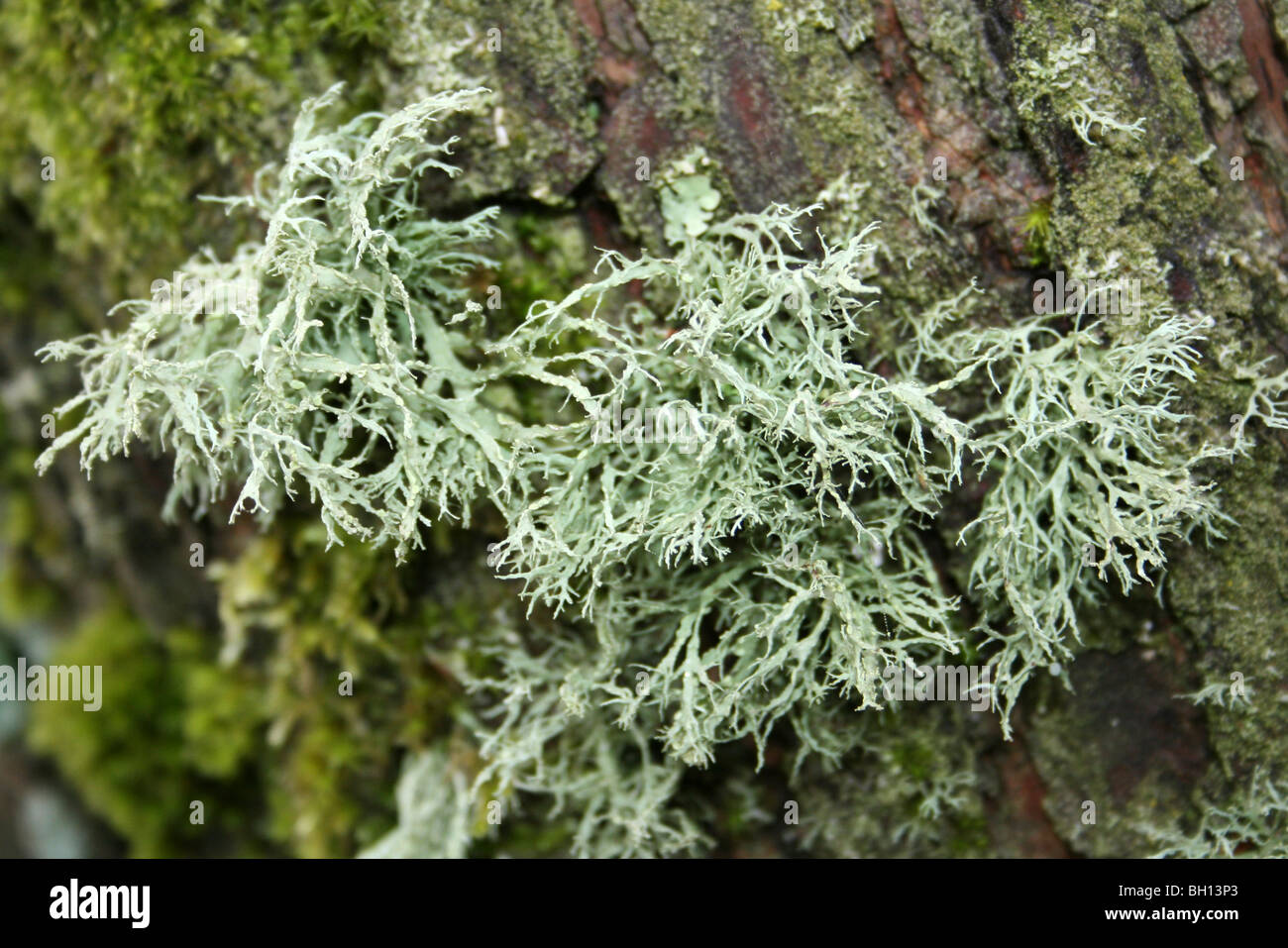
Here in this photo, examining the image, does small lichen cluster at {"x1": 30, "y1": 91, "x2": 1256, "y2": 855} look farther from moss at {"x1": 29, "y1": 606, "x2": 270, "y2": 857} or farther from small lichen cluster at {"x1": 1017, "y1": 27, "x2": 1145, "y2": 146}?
moss at {"x1": 29, "y1": 606, "x2": 270, "y2": 857}

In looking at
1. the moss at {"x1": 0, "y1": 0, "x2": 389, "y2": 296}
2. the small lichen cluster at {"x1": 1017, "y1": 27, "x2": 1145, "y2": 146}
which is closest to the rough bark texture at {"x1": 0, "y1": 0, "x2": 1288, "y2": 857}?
the small lichen cluster at {"x1": 1017, "y1": 27, "x2": 1145, "y2": 146}

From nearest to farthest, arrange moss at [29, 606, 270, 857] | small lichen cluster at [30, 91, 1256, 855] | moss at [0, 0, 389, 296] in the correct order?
1. small lichen cluster at [30, 91, 1256, 855]
2. moss at [0, 0, 389, 296]
3. moss at [29, 606, 270, 857]

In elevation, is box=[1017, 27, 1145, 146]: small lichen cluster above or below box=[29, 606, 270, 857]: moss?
above

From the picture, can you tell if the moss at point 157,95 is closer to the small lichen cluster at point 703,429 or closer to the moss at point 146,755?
the small lichen cluster at point 703,429

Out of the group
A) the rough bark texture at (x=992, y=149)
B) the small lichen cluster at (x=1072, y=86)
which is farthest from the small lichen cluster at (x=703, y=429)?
the small lichen cluster at (x=1072, y=86)

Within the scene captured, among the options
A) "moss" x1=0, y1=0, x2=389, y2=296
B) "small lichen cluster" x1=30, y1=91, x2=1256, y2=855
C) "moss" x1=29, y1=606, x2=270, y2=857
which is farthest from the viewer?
"moss" x1=29, y1=606, x2=270, y2=857

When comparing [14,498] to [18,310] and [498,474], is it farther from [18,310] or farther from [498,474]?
[498,474]

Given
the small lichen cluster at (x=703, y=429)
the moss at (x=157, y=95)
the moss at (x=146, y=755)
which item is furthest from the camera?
the moss at (x=146, y=755)

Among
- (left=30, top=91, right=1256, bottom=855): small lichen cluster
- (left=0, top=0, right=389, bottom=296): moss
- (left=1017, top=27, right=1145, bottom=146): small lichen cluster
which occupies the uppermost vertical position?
(left=0, top=0, right=389, bottom=296): moss

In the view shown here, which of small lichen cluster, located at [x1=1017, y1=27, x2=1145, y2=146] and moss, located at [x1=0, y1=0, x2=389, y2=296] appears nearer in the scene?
small lichen cluster, located at [x1=1017, y1=27, x2=1145, y2=146]
